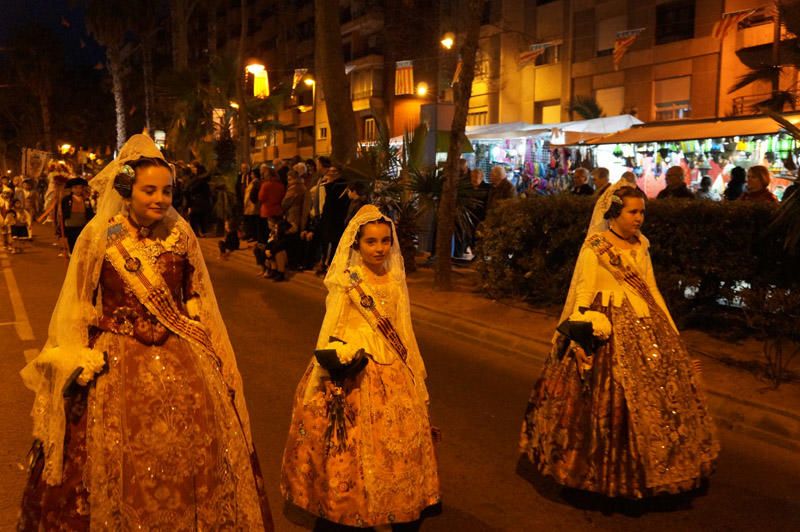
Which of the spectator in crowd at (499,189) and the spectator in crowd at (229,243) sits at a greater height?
the spectator in crowd at (499,189)

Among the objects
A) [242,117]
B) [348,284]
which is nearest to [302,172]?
[242,117]

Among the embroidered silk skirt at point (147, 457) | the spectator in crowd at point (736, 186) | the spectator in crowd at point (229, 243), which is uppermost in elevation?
the spectator in crowd at point (736, 186)

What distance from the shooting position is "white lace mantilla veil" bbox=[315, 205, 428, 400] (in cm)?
414

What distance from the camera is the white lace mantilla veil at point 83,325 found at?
3.15 m

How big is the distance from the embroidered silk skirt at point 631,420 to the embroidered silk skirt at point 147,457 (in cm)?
199

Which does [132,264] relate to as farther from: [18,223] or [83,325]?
[18,223]

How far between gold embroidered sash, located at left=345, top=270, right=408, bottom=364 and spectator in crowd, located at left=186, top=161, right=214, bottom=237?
55.1ft

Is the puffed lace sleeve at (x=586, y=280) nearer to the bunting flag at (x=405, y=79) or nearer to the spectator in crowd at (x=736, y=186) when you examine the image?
the spectator in crowd at (x=736, y=186)

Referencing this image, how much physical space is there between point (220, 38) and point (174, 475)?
67286mm

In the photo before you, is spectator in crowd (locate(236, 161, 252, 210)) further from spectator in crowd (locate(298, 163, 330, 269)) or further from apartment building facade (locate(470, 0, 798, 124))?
apartment building facade (locate(470, 0, 798, 124))

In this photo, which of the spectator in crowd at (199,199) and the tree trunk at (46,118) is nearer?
the spectator in crowd at (199,199)

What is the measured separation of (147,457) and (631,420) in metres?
2.57

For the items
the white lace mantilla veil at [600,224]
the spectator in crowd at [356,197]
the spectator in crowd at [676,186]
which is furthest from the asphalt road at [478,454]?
the spectator in crowd at [676,186]

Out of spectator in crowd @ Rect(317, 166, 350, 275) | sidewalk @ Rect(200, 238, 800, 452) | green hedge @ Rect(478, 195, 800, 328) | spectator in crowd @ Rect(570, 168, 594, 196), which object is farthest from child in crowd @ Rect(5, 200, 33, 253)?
green hedge @ Rect(478, 195, 800, 328)
